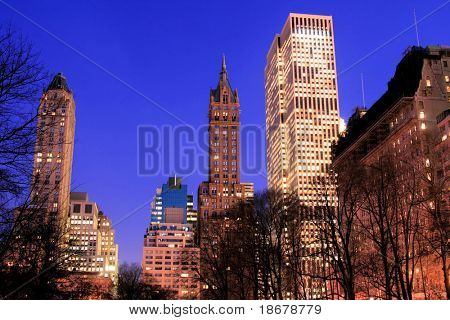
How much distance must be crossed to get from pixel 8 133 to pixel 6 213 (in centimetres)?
371

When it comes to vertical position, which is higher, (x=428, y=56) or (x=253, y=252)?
(x=428, y=56)

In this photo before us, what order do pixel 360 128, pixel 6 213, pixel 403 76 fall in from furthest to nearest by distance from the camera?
pixel 360 128 → pixel 403 76 → pixel 6 213

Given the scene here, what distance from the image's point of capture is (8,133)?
62.9ft

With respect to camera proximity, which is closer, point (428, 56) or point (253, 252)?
point (253, 252)

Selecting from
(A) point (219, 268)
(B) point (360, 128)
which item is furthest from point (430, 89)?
(A) point (219, 268)

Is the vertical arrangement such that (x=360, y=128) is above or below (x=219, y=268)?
above
